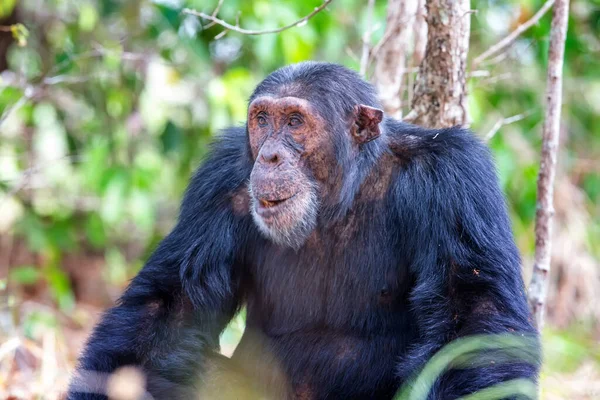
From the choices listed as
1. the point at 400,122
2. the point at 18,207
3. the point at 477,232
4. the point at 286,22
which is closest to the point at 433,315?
the point at 477,232

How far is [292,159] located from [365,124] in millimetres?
533

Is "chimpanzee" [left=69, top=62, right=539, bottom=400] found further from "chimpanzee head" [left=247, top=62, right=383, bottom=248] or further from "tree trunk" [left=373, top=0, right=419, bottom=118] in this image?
"tree trunk" [left=373, top=0, right=419, bottom=118]

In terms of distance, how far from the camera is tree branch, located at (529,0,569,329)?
5.88 metres

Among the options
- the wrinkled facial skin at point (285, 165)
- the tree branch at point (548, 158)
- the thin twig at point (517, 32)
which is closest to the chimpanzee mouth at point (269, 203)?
the wrinkled facial skin at point (285, 165)

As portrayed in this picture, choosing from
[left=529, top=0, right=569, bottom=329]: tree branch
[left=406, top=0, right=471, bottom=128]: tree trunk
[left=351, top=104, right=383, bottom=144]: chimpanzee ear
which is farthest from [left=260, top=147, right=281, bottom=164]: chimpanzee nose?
[left=529, top=0, right=569, bottom=329]: tree branch

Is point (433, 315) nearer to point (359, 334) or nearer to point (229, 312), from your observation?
point (359, 334)

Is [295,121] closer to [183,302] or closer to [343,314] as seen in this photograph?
[343,314]

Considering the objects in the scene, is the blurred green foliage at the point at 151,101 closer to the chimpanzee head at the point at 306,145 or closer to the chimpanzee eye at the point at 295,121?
the chimpanzee head at the point at 306,145

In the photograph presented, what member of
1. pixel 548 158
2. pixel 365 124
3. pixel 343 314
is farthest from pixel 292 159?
pixel 548 158

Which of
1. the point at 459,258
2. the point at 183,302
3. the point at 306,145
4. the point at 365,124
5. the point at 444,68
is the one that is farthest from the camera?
the point at 444,68

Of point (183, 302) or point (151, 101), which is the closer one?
point (183, 302)

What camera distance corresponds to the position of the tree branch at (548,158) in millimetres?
5875

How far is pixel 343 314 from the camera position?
16.9ft

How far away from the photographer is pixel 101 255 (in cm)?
1195
